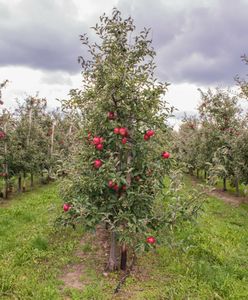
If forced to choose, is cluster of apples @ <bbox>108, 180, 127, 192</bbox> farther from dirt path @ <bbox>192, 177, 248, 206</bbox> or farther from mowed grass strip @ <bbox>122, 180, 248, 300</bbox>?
dirt path @ <bbox>192, 177, 248, 206</bbox>

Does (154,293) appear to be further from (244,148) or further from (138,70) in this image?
(244,148)

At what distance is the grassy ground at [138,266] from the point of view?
6.77m

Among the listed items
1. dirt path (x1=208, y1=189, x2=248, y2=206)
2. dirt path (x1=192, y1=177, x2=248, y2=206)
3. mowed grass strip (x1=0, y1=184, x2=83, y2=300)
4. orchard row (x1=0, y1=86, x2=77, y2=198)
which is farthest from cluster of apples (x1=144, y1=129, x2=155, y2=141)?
dirt path (x1=208, y1=189, x2=248, y2=206)

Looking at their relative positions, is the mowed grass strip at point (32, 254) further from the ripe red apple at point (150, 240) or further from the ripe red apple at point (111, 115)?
the ripe red apple at point (111, 115)

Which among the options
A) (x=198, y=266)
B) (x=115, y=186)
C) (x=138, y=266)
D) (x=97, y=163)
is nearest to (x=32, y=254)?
(x=138, y=266)

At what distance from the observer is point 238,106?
23.1m

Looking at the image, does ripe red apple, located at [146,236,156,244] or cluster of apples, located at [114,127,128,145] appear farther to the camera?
cluster of apples, located at [114,127,128,145]

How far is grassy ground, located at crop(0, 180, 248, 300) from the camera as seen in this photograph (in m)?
6.77

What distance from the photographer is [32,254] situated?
864cm

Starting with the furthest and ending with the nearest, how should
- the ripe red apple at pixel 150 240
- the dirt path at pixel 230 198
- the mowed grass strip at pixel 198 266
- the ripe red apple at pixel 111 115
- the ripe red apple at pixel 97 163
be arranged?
the dirt path at pixel 230 198 < the ripe red apple at pixel 111 115 < the mowed grass strip at pixel 198 266 < the ripe red apple at pixel 97 163 < the ripe red apple at pixel 150 240

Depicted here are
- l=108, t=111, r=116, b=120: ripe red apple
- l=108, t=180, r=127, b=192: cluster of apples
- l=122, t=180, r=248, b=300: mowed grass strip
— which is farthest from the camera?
l=108, t=111, r=116, b=120: ripe red apple

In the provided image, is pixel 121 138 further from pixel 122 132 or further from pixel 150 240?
pixel 150 240

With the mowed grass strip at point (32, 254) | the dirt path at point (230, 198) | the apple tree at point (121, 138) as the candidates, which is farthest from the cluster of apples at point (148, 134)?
the dirt path at point (230, 198)

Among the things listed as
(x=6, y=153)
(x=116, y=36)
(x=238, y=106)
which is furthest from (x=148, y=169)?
(x=238, y=106)
